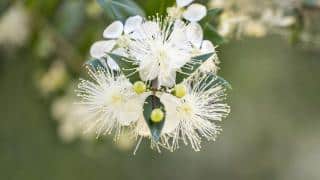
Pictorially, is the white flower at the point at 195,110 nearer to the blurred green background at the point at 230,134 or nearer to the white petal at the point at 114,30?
the white petal at the point at 114,30

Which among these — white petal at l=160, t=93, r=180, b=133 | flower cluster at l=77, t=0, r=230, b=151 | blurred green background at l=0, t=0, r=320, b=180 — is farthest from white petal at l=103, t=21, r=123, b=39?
blurred green background at l=0, t=0, r=320, b=180

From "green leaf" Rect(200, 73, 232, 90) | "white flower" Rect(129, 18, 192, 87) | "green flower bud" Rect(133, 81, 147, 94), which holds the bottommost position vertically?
"green flower bud" Rect(133, 81, 147, 94)

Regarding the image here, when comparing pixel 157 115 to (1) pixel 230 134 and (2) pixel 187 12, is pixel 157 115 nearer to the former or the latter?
(2) pixel 187 12

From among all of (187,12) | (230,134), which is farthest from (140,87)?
(230,134)

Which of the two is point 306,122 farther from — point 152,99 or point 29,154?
point 152,99

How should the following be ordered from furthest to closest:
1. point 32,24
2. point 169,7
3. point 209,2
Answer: point 32,24
point 209,2
point 169,7

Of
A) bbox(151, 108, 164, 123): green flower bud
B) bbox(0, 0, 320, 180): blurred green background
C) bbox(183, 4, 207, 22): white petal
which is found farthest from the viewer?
bbox(0, 0, 320, 180): blurred green background

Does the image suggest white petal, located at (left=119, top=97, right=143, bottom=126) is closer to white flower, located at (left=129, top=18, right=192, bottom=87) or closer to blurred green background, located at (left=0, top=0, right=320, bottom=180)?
white flower, located at (left=129, top=18, right=192, bottom=87)

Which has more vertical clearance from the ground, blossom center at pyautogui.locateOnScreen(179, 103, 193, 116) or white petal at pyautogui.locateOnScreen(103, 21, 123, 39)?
white petal at pyautogui.locateOnScreen(103, 21, 123, 39)

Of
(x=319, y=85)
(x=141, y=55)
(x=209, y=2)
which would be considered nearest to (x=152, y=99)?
(x=141, y=55)
